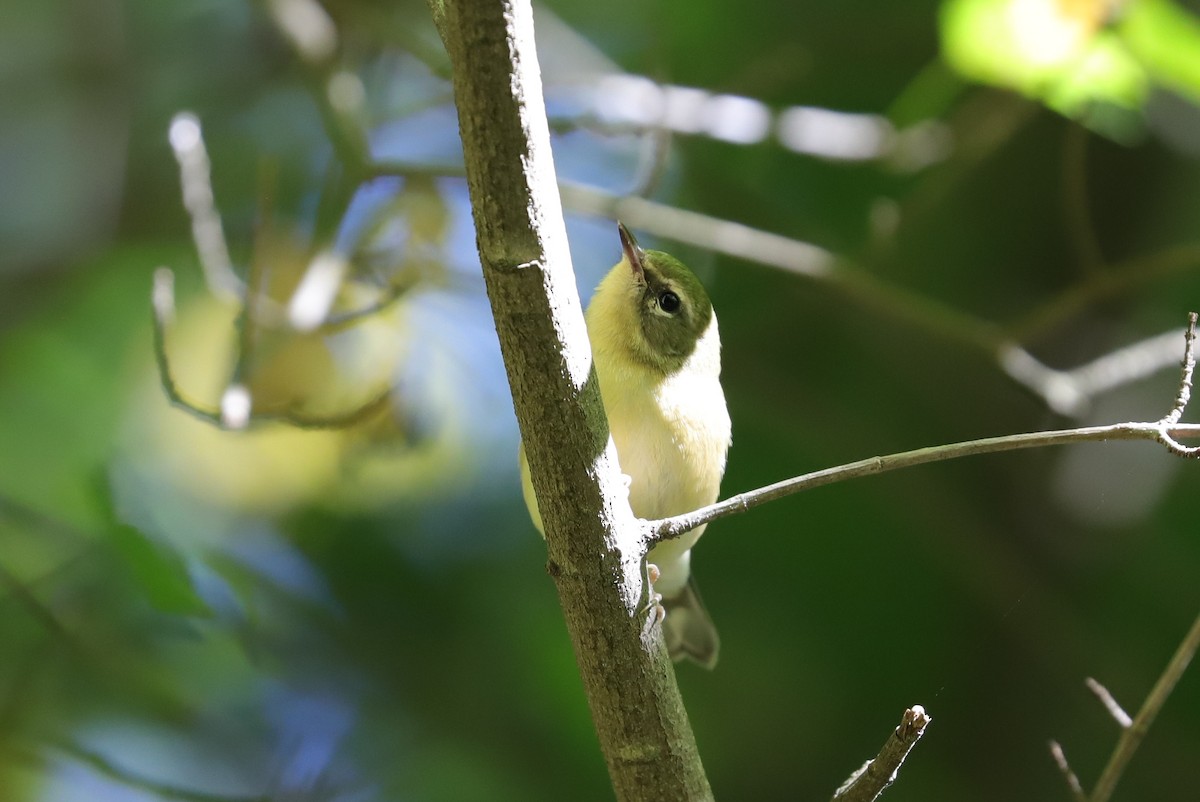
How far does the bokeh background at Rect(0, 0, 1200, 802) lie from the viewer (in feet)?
11.4

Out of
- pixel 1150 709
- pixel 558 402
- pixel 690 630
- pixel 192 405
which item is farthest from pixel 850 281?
pixel 558 402

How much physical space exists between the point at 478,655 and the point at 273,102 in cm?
241

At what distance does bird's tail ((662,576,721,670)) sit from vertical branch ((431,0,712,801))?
1.18 meters

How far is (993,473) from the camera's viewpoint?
4.51m

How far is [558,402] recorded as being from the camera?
1.60m

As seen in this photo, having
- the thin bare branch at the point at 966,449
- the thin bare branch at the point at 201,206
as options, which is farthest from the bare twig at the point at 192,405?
the thin bare branch at the point at 966,449

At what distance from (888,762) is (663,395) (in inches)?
43.9

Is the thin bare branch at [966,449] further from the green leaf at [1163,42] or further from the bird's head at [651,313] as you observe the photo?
the green leaf at [1163,42]

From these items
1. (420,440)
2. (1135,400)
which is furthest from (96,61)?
(1135,400)

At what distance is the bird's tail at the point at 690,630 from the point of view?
3.10 metres

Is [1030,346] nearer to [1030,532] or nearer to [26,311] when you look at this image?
[1030,532]

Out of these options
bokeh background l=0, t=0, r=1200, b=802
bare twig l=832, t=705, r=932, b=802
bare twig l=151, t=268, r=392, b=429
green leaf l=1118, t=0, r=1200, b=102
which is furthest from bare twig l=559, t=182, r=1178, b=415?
bare twig l=832, t=705, r=932, b=802

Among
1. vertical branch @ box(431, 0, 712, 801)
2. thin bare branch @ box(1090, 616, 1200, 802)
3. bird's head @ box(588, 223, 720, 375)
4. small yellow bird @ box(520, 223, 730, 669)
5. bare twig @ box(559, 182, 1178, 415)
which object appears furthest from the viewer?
bare twig @ box(559, 182, 1178, 415)

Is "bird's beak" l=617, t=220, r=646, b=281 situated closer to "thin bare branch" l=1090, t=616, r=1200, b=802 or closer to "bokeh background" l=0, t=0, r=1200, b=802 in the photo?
"bokeh background" l=0, t=0, r=1200, b=802
